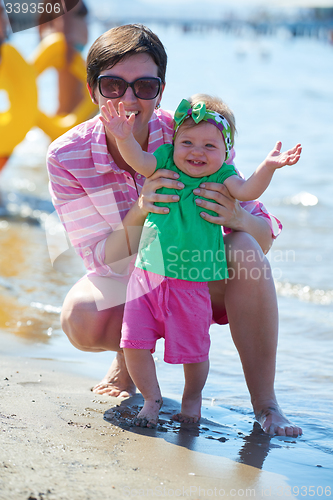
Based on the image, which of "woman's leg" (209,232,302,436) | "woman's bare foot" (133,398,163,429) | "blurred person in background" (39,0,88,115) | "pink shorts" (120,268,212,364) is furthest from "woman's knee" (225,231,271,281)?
"blurred person in background" (39,0,88,115)

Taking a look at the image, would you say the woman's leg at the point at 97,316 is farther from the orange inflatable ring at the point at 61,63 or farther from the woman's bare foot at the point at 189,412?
the orange inflatable ring at the point at 61,63

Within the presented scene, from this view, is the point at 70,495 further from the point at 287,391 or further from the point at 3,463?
the point at 287,391

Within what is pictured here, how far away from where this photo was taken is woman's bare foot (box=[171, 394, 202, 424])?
89.2 inches

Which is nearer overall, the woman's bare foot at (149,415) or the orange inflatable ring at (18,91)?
the woman's bare foot at (149,415)

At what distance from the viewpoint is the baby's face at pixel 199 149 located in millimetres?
2264

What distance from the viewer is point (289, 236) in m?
5.87

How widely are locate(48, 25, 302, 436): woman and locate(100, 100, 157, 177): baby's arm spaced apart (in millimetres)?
70

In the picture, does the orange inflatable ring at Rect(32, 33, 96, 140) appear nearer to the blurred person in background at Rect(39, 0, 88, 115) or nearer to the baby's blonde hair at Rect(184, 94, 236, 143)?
the blurred person in background at Rect(39, 0, 88, 115)

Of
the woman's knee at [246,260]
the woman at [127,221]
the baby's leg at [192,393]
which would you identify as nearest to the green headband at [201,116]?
the woman at [127,221]

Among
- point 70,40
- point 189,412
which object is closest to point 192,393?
point 189,412

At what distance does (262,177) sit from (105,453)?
1.09 meters

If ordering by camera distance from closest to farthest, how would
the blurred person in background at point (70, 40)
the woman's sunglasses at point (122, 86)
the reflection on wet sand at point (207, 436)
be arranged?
the reflection on wet sand at point (207, 436), the woman's sunglasses at point (122, 86), the blurred person in background at point (70, 40)

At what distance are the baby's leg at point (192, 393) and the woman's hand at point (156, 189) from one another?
0.60m

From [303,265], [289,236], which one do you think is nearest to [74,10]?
[289,236]
